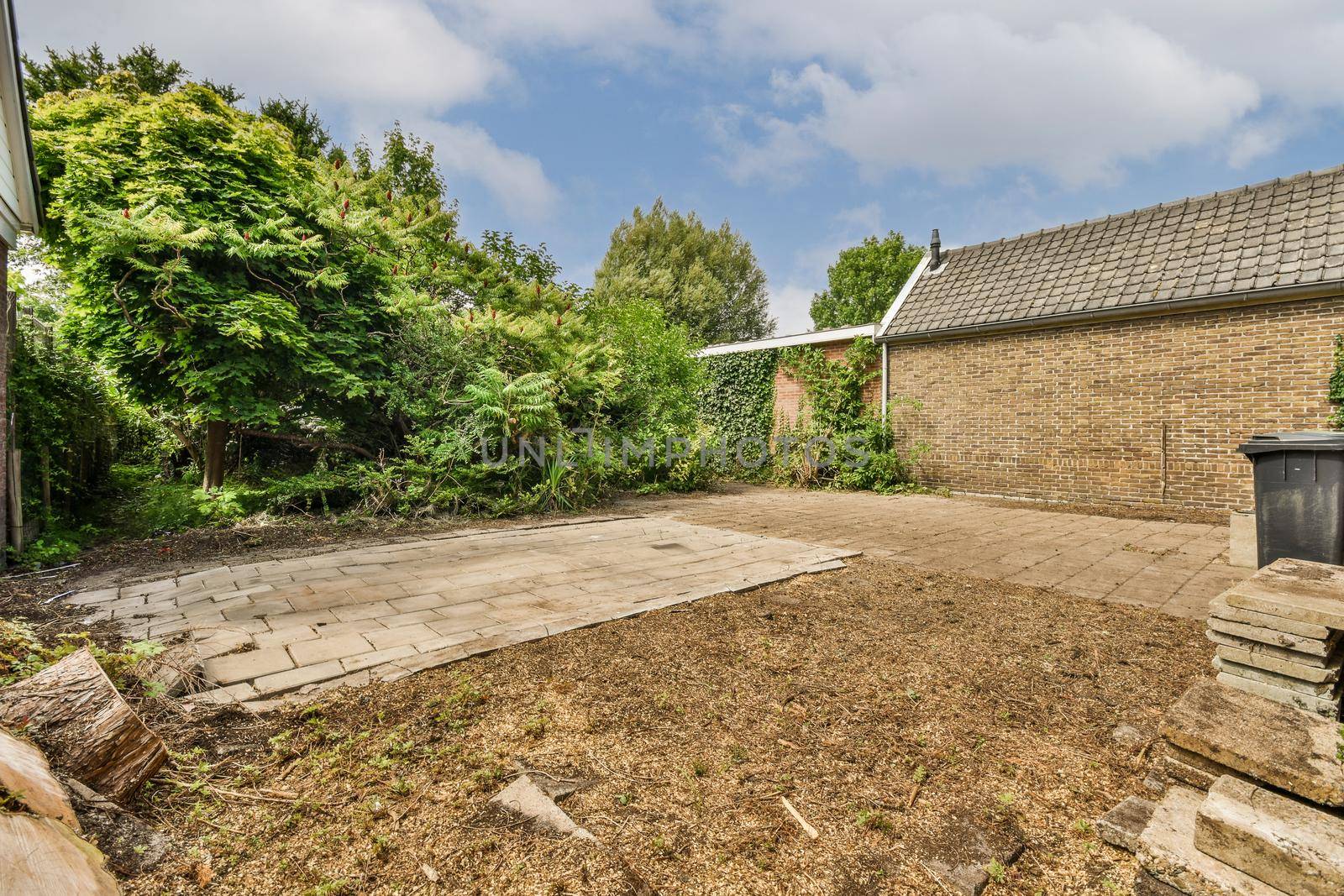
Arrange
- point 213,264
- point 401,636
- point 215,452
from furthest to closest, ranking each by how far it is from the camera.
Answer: point 215,452
point 213,264
point 401,636

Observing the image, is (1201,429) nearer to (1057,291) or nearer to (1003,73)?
(1057,291)

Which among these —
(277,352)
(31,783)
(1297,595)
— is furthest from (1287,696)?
(277,352)

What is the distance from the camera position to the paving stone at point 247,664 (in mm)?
2441

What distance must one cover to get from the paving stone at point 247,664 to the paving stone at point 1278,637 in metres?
3.82

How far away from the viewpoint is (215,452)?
264 inches

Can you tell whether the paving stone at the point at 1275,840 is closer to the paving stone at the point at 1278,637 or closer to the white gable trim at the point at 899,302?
the paving stone at the point at 1278,637

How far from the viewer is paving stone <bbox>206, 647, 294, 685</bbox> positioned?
2.44m

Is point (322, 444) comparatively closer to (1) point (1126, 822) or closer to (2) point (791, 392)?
(1) point (1126, 822)

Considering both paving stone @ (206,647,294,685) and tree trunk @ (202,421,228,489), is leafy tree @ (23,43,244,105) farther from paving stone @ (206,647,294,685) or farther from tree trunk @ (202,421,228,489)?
paving stone @ (206,647,294,685)

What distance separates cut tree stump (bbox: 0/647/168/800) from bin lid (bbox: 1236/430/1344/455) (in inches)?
237

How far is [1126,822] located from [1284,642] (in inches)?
41.3

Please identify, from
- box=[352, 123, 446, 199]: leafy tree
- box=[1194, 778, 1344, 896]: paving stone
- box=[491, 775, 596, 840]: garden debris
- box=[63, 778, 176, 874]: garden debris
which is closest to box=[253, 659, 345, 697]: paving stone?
box=[63, 778, 176, 874]: garden debris

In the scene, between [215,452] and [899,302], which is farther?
[899,302]

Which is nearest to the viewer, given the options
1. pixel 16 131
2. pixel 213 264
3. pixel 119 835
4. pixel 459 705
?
pixel 119 835
